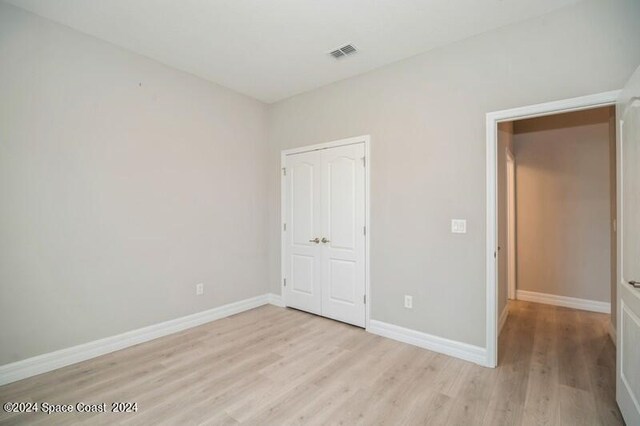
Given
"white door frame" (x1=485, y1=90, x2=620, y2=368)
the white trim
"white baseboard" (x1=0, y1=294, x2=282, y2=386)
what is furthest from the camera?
"white door frame" (x1=485, y1=90, x2=620, y2=368)

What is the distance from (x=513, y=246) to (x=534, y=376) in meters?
2.67

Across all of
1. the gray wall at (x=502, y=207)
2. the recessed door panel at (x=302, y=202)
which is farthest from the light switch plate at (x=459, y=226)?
the recessed door panel at (x=302, y=202)

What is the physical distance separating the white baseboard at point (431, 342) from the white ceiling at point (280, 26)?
9.22ft

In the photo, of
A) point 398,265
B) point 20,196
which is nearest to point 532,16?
point 398,265

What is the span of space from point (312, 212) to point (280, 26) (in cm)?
211

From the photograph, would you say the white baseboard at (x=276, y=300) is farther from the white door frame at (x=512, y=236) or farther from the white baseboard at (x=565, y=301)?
the white baseboard at (x=565, y=301)

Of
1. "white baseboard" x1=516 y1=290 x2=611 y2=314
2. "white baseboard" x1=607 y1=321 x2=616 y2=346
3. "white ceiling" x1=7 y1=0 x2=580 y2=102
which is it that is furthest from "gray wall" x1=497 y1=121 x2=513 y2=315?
"white ceiling" x1=7 y1=0 x2=580 y2=102

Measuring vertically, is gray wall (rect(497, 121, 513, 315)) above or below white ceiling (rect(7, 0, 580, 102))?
below

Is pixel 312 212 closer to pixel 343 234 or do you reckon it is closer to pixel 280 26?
pixel 343 234

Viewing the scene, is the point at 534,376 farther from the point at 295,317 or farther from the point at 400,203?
the point at 295,317

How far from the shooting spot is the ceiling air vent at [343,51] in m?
2.90

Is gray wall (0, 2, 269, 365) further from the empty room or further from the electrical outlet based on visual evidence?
the electrical outlet

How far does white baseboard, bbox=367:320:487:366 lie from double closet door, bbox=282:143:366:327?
263 mm

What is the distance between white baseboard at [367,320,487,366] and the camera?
8.68ft
